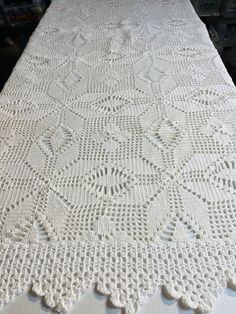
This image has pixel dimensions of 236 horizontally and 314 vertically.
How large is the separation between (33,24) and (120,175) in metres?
1.93

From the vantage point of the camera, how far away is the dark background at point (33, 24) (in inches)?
72.5

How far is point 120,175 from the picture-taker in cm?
54

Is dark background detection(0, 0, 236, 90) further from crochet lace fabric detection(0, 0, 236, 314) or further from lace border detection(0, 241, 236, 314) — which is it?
lace border detection(0, 241, 236, 314)

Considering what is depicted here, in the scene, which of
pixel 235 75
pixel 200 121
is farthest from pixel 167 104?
pixel 235 75

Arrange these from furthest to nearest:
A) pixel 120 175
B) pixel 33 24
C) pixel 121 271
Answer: pixel 33 24, pixel 120 175, pixel 121 271

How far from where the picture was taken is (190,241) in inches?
16.7

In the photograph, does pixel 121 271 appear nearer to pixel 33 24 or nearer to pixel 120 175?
pixel 120 175

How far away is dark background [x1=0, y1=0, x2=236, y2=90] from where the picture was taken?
1.84 meters

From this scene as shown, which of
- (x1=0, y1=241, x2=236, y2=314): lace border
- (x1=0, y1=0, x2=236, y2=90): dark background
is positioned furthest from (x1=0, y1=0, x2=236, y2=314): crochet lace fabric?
(x1=0, y1=0, x2=236, y2=90): dark background

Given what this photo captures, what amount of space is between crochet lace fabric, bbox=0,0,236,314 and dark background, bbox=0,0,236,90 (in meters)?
1.06

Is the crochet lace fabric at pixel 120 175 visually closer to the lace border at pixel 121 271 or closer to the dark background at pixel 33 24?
the lace border at pixel 121 271

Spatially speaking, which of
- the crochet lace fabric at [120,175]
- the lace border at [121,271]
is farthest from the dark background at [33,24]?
the lace border at [121,271]

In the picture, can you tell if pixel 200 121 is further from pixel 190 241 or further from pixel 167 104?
pixel 190 241

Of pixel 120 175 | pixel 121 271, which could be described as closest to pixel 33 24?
pixel 120 175
